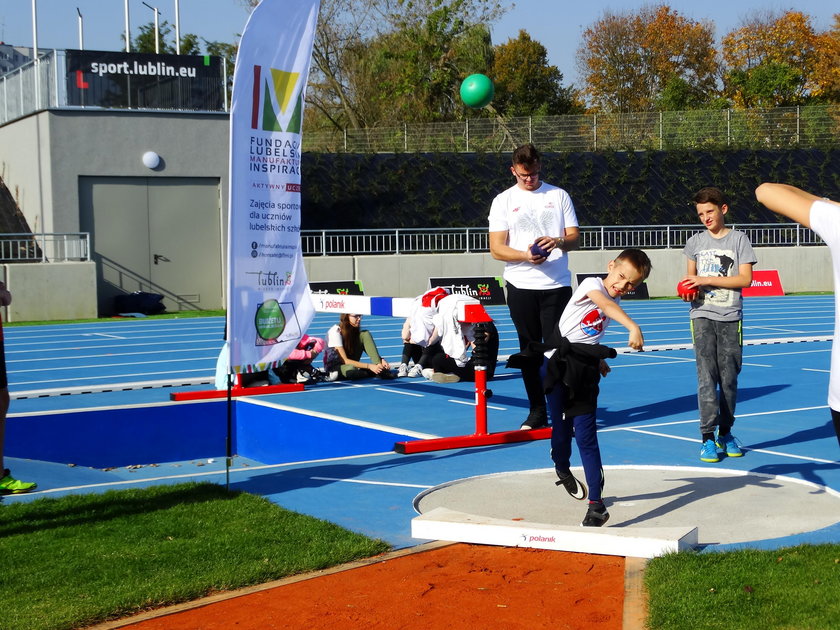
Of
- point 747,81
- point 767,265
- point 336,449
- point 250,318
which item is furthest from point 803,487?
point 747,81

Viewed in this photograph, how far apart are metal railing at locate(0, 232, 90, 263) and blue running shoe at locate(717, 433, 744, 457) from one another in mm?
21204

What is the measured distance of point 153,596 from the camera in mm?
4953

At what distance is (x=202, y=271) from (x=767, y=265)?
16.6 metres

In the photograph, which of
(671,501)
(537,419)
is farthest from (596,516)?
(537,419)

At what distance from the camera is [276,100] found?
750 cm

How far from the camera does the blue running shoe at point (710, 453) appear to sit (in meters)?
7.93

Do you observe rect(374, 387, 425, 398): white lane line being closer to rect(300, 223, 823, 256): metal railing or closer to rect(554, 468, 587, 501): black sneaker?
rect(554, 468, 587, 501): black sneaker

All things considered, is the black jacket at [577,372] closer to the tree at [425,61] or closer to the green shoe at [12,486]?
the green shoe at [12,486]

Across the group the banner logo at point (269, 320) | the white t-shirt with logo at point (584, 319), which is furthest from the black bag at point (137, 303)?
the white t-shirt with logo at point (584, 319)

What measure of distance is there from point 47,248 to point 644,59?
158 feet

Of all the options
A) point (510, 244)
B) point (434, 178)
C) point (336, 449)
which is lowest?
point (336, 449)

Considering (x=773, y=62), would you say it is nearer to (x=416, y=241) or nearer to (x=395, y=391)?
(x=416, y=241)

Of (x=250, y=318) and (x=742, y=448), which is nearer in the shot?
(x=250, y=318)

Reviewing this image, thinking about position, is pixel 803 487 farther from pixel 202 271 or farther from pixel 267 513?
pixel 202 271
